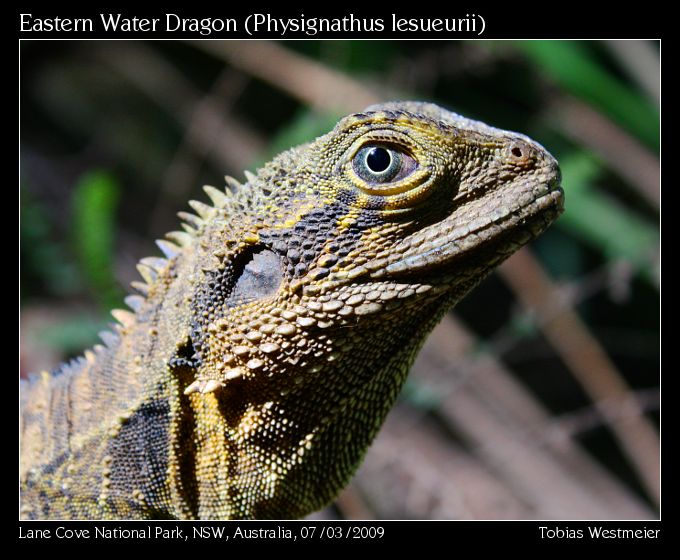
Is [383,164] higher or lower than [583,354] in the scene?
higher

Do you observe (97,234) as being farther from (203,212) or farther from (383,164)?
(383,164)

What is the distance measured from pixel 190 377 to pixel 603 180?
15.9 feet

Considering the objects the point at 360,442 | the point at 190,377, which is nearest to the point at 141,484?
the point at 190,377

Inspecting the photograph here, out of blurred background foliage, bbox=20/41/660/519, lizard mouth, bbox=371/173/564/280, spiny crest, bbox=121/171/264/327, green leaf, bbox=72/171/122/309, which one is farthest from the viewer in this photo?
blurred background foliage, bbox=20/41/660/519

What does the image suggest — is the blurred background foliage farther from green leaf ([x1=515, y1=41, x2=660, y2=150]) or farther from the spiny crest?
the spiny crest

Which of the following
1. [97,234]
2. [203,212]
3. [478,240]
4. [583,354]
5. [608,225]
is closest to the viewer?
[478,240]

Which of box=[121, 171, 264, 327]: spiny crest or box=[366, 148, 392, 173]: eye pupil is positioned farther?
box=[121, 171, 264, 327]: spiny crest

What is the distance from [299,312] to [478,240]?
0.57 meters

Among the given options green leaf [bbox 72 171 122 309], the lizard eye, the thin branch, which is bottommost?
the thin branch

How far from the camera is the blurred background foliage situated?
4891 millimetres

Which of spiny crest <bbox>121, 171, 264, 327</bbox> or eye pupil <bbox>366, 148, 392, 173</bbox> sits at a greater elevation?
eye pupil <bbox>366, 148, 392, 173</bbox>

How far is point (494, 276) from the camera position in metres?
7.43

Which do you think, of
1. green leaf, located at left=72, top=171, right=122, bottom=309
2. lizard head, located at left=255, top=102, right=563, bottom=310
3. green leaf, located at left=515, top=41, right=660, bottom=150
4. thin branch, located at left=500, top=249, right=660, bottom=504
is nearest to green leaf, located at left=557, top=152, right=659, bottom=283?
green leaf, located at left=515, top=41, right=660, bottom=150

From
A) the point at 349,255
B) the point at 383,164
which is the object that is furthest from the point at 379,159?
the point at 349,255
